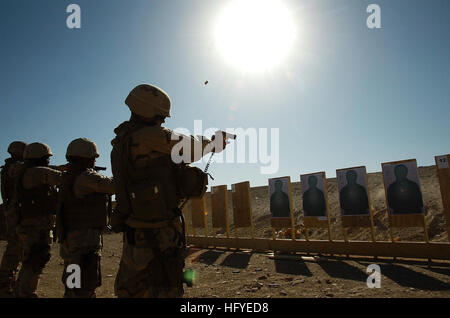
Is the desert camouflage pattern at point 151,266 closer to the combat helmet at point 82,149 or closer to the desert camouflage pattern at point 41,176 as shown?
the combat helmet at point 82,149

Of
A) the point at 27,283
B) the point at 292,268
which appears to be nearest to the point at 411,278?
the point at 292,268

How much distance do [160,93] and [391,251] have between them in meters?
6.25

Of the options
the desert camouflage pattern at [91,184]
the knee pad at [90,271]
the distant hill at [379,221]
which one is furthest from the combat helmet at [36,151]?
the distant hill at [379,221]

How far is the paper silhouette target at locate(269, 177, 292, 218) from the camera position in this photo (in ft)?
27.8

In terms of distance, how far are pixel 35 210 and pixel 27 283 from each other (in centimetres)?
99

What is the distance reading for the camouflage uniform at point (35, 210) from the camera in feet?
13.5

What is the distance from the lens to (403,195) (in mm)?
6594

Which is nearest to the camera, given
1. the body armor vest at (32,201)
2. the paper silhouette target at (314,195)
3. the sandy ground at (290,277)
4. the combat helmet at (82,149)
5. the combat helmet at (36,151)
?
the combat helmet at (82,149)

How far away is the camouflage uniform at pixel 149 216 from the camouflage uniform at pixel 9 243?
3142 mm

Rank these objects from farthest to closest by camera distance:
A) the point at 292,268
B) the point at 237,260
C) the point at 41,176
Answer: the point at 237,260 < the point at 292,268 < the point at 41,176

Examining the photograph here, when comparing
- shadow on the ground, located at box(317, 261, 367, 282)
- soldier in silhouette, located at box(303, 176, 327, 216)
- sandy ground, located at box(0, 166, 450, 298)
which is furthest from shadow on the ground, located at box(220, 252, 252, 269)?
soldier in silhouette, located at box(303, 176, 327, 216)

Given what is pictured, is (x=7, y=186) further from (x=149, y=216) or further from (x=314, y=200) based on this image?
(x=314, y=200)

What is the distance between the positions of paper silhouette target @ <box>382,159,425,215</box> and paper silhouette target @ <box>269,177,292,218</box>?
2553mm
